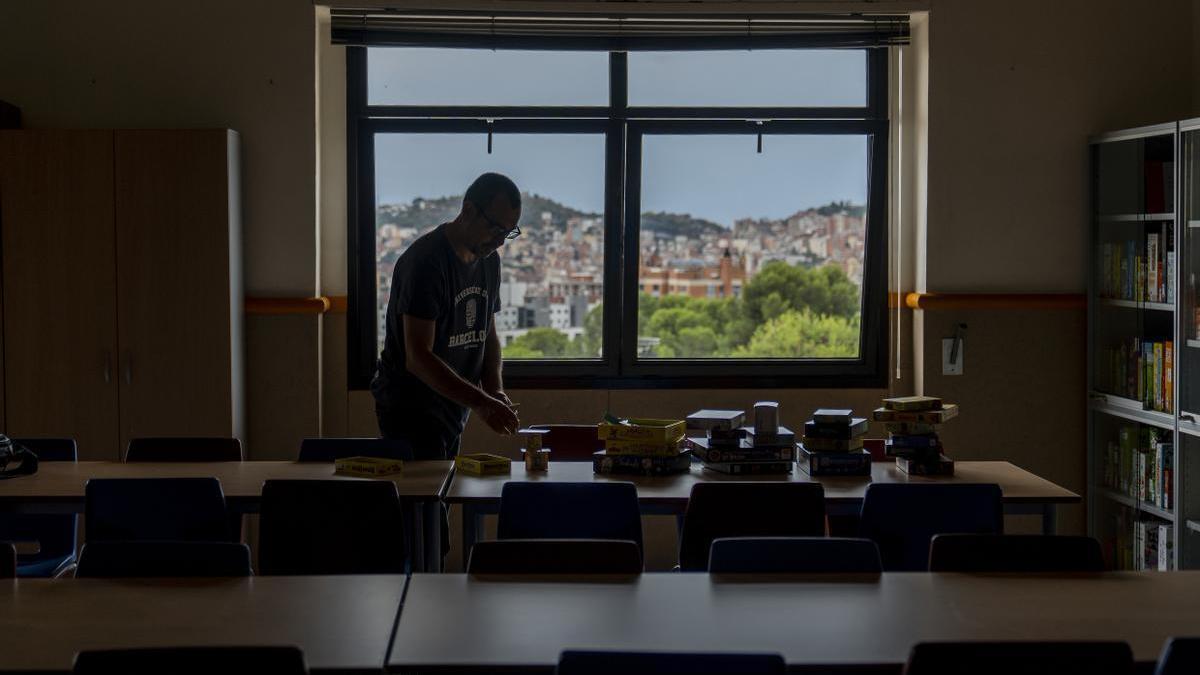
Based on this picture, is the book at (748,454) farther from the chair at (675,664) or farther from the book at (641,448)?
the chair at (675,664)

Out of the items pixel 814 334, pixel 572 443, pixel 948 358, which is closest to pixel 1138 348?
pixel 948 358

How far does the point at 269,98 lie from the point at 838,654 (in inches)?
187

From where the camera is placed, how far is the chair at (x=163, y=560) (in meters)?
3.13

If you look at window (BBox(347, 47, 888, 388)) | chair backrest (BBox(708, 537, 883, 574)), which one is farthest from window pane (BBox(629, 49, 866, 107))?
chair backrest (BBox(708, 537, 883, 574))

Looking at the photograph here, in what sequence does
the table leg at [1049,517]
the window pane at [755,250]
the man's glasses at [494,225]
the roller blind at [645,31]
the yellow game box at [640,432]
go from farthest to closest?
the window pane at [755,250] < the roller blind at [645,31] < the man's glasses at [494,225] < the yellow game box at [640,432] < the table leg at [1049,517]

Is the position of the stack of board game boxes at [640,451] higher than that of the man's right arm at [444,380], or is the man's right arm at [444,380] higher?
the man's right arm at [444,380]

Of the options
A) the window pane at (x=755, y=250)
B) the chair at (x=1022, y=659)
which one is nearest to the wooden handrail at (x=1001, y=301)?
the window pane at (x=755, y=250)

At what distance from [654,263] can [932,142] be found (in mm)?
1564

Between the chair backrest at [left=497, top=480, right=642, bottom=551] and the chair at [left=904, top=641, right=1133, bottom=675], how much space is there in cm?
164

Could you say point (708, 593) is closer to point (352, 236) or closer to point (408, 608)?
point (408, 608)

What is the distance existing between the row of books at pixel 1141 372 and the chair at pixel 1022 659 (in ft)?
12.6

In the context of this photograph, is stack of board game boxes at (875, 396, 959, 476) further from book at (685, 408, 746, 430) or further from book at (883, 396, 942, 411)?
book at (685, 408, 746, 430)

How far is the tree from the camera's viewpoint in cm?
676

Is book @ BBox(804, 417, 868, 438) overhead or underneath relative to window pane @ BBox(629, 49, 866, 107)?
underneath
